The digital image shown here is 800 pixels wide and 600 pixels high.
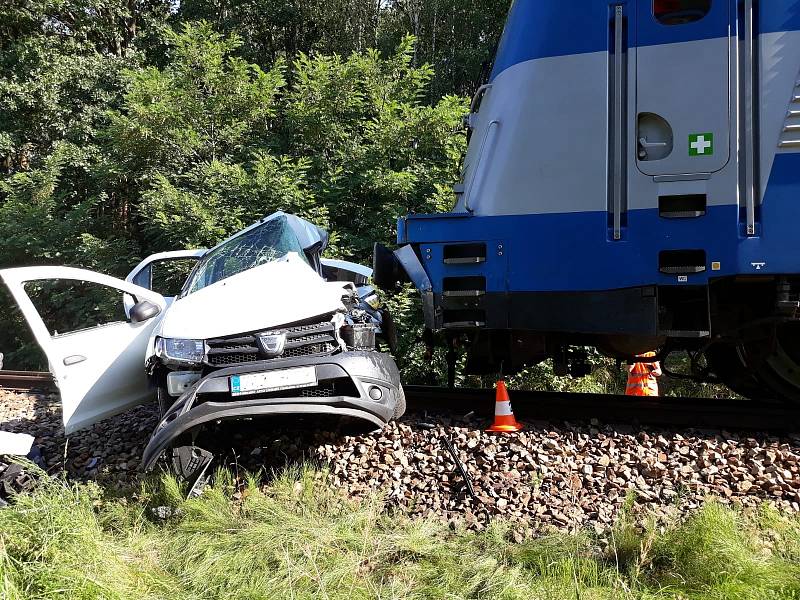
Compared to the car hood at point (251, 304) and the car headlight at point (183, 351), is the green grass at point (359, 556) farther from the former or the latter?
the car hood at point (251, 304)

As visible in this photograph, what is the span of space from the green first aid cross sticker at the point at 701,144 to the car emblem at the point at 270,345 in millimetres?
3241

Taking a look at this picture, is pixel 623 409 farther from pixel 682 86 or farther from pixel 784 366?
pixel 682 86

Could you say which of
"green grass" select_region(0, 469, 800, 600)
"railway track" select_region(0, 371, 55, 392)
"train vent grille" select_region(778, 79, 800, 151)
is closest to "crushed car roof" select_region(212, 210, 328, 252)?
"green grass" select_region(0, 469, 800, 600)

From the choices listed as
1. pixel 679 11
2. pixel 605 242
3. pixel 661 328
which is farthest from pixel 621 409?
pixel 679 11

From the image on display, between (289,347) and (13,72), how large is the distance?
52.6 ft

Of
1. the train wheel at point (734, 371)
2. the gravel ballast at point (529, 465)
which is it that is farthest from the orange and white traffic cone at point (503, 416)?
the train wheel at point (734, 371)

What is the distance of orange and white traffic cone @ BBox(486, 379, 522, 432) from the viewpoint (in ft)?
16.0

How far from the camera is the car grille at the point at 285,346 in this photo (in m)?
4.11

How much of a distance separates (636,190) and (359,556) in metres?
3.20

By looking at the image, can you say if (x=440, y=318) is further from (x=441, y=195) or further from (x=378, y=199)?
(x=378, y=199)

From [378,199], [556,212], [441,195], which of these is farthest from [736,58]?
[378,199]

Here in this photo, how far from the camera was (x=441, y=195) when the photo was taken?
10.0m

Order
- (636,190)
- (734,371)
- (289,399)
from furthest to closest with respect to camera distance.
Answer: (734,371) → (636,190) → (289,399)

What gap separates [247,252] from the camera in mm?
4941
